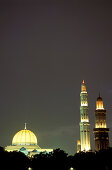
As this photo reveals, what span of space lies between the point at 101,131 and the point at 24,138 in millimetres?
27881

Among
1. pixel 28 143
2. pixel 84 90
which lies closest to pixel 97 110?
pixel 84 90

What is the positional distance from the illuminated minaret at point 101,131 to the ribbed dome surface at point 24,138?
74.9 feet

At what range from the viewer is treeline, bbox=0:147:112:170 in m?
95.2

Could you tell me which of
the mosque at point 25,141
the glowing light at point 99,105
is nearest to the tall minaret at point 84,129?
the glowing light at point 99,105

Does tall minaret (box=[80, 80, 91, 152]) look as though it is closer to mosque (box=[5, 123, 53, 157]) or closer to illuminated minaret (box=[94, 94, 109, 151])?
illuminated minaret (box=[94, 94, 109, 151])

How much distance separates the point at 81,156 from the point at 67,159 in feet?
12.4

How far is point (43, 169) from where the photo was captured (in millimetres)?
96500

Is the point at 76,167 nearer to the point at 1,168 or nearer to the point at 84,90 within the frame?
the point at 1,168

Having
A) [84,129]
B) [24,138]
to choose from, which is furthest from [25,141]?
[84,129]

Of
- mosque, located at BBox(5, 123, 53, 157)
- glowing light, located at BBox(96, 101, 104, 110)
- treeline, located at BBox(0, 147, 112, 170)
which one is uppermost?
glowing light, located at BBox(96, 101, 104, 110)

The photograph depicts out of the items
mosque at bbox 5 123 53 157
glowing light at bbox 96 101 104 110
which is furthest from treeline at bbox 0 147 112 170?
glowing light at bbox 96 101 104 110

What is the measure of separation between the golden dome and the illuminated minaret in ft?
74.9

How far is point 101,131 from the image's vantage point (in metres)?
148

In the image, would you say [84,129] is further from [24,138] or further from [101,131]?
[24,138]
